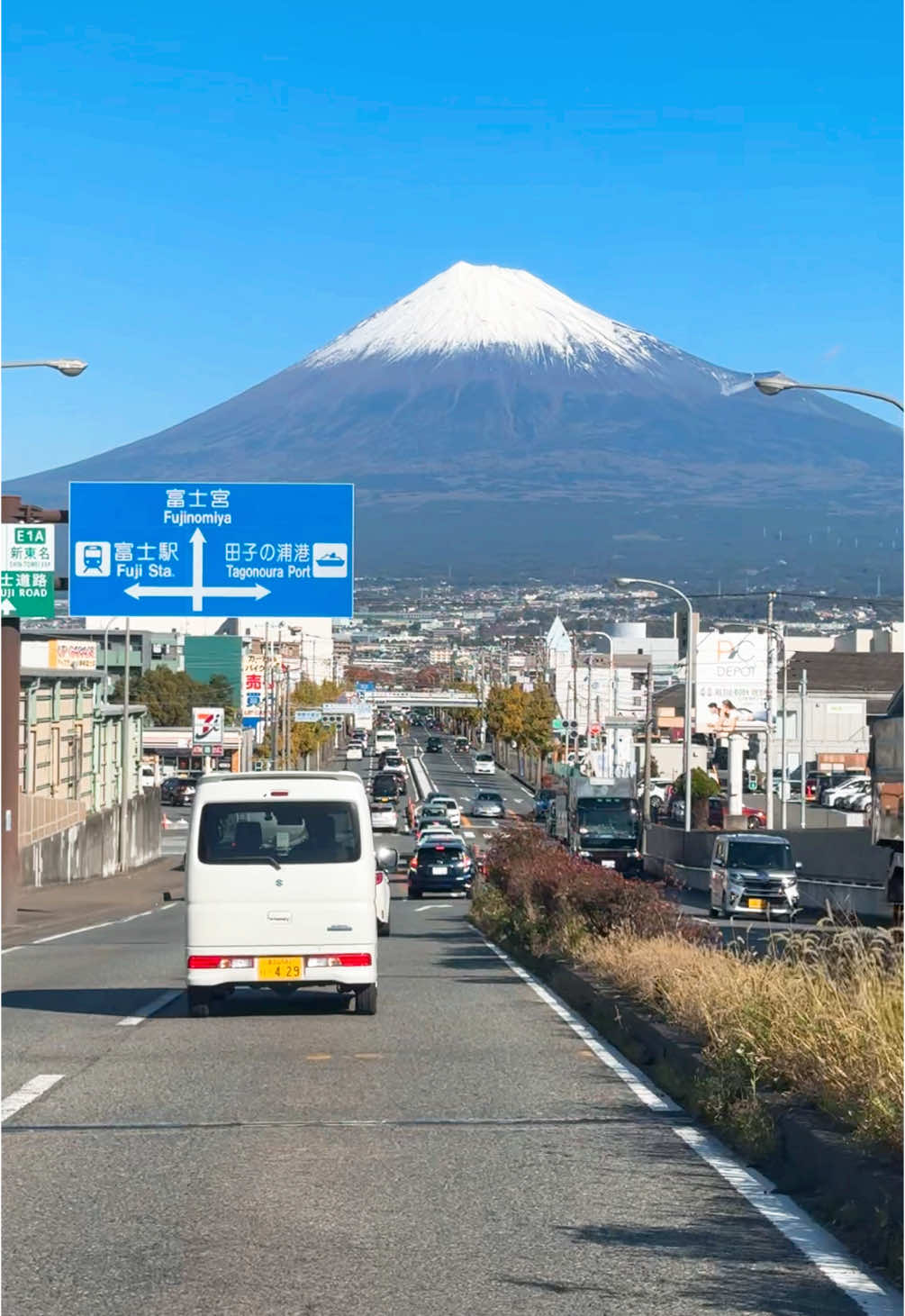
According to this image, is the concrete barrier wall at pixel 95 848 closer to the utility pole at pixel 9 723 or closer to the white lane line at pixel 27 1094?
the utility pole at pixel 9 723

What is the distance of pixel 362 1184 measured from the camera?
8.41 m

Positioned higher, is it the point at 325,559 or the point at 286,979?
the point at 325,559

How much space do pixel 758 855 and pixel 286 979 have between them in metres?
24.5

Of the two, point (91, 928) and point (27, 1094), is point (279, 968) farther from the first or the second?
point (91, 928)

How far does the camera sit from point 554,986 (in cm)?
1786

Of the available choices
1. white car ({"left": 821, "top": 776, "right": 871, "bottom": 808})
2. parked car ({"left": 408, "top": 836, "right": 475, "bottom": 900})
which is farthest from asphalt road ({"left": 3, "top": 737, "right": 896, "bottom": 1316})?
white car ({"left": 821, "top": 776, "right": 871, "bottom": 808})

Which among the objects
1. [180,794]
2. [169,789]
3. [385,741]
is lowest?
[180,794]

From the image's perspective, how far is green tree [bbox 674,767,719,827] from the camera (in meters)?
78.4

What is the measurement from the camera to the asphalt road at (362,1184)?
660 cm

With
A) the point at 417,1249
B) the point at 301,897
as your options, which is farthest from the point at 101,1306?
the point at 301,897

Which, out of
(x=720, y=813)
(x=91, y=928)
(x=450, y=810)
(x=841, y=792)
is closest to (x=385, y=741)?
(x=841, y=792)

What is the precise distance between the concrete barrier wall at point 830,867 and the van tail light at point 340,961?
49.3 feet

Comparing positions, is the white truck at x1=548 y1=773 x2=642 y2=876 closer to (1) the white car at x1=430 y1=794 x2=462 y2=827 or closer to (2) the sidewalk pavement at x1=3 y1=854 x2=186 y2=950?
(1) the white car at x1=430 y1=794 x2=462 y2=827

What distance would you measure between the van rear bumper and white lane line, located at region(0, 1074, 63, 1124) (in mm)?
3210
